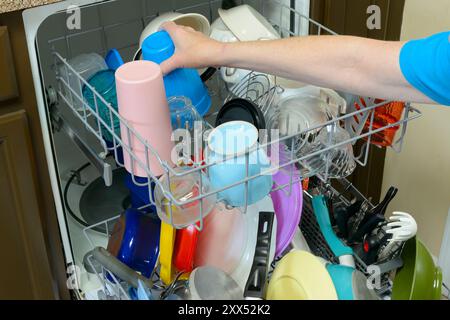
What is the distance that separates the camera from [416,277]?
114 centimetres

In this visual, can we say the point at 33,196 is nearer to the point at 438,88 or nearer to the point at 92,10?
the point at 92,10

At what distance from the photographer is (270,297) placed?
43.1 inches

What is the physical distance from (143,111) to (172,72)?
139 mm

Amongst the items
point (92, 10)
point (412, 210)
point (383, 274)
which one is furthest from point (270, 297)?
point (412, 210)

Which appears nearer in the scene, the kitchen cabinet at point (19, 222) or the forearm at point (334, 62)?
the forearm at point (334, 62)

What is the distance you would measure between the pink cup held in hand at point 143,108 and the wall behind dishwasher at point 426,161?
0.84 meters

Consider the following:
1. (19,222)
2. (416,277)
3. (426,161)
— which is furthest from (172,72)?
(426,161)

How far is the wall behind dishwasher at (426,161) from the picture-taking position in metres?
1.55

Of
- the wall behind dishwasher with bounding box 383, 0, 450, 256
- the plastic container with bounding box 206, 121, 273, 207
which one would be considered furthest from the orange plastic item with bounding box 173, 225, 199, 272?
the wall behind dishwasher with bounding box 383, 0, 450, 256

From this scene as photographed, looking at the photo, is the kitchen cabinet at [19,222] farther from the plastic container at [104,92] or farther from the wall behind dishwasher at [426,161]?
the wall behind dishwasher at [426,161]

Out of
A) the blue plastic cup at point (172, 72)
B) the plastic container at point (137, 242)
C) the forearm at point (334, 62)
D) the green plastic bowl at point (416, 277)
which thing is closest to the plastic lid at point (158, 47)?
the blue plastic cup at point (172, 72)
